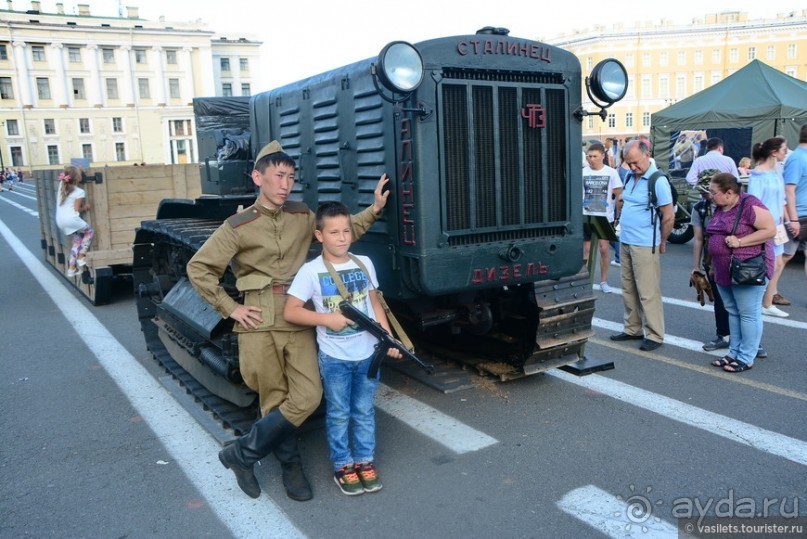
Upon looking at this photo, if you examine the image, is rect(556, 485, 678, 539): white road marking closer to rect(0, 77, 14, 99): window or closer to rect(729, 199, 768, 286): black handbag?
rect(729, 199, 768, 286): black handbag

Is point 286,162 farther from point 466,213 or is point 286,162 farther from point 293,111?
point 293,111

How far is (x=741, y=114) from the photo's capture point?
45.9 ft

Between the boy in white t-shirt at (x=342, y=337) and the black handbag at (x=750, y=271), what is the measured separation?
10.1 feet

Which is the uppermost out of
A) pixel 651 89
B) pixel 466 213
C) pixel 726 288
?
pixel 651 89

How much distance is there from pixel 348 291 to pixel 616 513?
5.84 feet

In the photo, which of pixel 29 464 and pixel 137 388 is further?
pixel 137 388

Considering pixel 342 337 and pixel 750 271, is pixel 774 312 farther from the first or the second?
pixel 342 337

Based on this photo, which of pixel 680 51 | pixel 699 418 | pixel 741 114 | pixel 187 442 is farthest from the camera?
pixel 680 51

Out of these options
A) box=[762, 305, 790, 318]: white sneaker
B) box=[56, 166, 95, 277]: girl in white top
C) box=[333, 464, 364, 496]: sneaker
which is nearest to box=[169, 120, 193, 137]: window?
box=[56, 166, 95, 277]: girl in white top

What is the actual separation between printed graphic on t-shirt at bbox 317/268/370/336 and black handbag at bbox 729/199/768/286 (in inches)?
125

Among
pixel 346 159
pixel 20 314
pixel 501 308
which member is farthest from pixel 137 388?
Result: pixel 20 314

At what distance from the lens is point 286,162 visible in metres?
3.87

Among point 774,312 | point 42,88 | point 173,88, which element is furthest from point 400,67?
point 173,88

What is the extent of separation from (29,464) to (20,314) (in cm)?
528
